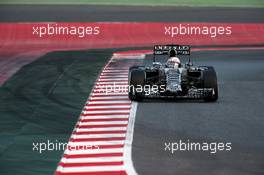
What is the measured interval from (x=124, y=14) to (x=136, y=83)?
3345cm

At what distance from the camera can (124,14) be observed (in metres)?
59.0

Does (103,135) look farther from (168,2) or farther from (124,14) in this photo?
(168,2)

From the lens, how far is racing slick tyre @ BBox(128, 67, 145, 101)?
26.0m

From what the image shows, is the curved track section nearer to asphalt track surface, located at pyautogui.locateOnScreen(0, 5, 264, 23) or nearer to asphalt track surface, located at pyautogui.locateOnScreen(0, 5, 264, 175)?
asphalt track surface, located at pyautogui.locateOnScreen(0, 5, 264, 175)

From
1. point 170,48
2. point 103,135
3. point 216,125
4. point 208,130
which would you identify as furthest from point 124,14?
point 103,135

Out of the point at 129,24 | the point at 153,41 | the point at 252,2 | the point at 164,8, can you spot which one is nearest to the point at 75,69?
the point at 153,41

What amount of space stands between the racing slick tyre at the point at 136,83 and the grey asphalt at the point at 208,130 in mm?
392

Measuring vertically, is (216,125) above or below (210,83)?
below

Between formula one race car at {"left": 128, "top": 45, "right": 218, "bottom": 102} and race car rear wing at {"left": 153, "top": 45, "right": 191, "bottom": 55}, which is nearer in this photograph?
formula one race car at {"left": 128, "top": 45, "right": 218, "bottom": 102}

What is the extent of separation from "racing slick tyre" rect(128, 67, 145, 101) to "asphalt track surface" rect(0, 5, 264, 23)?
2873cm

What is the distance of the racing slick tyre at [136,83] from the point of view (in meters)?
26.0

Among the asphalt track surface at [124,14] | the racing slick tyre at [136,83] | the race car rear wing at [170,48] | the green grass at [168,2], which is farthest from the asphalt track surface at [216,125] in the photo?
the green grass at [168,2]

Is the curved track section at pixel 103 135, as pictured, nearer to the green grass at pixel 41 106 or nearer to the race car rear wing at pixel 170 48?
the green grass at pixel 41 106

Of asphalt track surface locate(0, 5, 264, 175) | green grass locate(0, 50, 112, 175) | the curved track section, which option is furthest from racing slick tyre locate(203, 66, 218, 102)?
green grass locate(0, 50, 112, 175)
